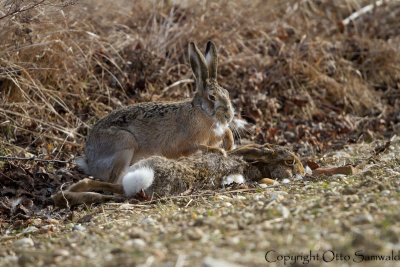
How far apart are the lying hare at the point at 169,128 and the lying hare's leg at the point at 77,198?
66cm

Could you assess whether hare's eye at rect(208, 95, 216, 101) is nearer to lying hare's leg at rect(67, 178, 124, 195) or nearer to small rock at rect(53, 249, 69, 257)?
lying hare's leg at rect(67, 178, 124, 195)

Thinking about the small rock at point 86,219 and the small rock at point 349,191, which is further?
the small rock at point 86,219

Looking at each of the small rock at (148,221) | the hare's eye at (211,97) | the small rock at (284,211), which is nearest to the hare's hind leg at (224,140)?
the hare's eye at (211,97)

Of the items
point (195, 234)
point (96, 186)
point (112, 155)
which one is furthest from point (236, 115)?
point (195, 234)

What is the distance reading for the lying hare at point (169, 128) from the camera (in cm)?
543

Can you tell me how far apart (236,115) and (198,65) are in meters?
1.87

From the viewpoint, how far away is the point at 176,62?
775 centimetres

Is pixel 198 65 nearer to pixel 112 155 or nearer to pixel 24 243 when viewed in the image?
pixel 112 155

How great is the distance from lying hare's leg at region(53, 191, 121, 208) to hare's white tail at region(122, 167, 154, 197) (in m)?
0.20

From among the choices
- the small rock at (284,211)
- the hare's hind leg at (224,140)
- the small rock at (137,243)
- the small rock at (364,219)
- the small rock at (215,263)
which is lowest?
the hare's hind leg at (224,140)

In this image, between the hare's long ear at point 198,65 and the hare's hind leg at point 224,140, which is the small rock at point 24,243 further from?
the hare's long ear at point 198,65

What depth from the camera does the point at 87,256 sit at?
2.82 m

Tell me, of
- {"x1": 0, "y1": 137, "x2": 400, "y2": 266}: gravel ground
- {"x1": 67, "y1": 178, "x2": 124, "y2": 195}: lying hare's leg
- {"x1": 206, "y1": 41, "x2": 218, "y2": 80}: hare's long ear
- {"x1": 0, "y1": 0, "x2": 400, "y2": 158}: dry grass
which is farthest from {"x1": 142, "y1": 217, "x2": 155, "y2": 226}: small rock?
{"x1": 0, "y1": 0, "x2": 400, "y2": 158}: dry grass

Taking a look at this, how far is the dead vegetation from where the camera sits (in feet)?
19.5
